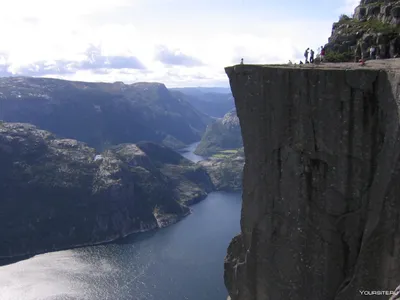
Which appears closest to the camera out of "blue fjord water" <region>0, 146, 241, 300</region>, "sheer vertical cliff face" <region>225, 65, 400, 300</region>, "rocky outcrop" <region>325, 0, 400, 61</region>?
"sheer vertical cliff face" <region>225, 65, 400, 300</region>

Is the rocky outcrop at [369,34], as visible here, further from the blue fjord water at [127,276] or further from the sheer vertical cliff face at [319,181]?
the blue fjord water at [127,276]

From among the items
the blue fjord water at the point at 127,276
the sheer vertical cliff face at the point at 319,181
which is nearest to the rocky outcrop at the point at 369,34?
the sheer vertical cliff face at the point at 319,181

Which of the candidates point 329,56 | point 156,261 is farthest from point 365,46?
point 156,261

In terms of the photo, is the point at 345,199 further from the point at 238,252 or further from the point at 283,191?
the point at 238,252

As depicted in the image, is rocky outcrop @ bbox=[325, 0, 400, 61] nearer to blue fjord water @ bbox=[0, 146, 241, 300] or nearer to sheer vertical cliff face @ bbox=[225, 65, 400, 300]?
A: sheer vertical cliff face @ bbox=[225, 65, 400, 300]

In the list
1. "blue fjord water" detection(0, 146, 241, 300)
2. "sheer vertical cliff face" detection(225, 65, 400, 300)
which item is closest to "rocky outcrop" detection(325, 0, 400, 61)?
"sheer vertical cliff face" detection(225, 65, 400, 300)

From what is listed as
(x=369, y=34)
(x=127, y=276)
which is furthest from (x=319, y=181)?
(x=127, y=276)

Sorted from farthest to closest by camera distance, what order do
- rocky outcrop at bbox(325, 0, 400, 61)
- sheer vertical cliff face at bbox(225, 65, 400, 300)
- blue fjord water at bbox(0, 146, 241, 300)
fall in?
blue fjord water at bbox(0, 146, 241, 300) → rocky outcrop at bbox(325, 0, 400, 61) → sheer vertical cliff face at bbox(225, 65, 400, 300)
